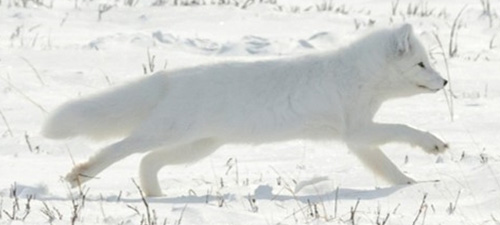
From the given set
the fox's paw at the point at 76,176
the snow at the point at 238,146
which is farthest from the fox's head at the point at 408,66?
the fox's paw at the point at 76,176

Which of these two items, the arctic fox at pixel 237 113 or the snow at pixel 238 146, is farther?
the arctic fox at pixel 237 113

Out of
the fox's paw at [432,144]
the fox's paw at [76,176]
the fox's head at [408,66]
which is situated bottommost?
the fox's paw at [76,176]

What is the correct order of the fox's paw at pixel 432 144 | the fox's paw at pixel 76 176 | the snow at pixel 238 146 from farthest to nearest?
the fox's paw at pixel 432 144
the fox's paw at pixel 76 176
the snow at pixel 238 146

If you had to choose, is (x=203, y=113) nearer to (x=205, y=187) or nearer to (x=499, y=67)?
(x=205, y=187)

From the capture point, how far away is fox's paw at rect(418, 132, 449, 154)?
7.29 m

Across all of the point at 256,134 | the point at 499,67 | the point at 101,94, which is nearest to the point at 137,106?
the point at 101,94

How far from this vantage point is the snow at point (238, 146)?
5.88 m

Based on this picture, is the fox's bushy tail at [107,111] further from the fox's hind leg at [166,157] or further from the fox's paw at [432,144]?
the fox's paw at [432,144]

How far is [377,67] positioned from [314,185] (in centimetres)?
104

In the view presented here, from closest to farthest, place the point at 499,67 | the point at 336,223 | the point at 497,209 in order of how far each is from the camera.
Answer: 1. the point at 336,223
2. the point at 497,209
3. the point at 499,67

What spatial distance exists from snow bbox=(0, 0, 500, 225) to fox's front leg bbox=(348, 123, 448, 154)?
0.55 ft

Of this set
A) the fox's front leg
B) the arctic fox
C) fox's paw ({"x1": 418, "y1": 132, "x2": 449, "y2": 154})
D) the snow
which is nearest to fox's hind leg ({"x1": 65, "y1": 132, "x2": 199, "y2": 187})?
the arctic fox

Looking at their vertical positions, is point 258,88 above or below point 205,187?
above

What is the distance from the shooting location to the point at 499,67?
38.3 ft
